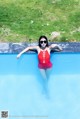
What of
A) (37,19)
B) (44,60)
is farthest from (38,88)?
(37,19)

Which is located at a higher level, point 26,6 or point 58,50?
point 26,6

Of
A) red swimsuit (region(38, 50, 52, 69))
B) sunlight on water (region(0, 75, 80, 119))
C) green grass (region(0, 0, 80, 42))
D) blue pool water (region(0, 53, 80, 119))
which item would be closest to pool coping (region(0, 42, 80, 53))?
blue pool water (region(0, 53, 80, 119))

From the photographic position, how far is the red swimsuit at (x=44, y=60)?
36.8 feet

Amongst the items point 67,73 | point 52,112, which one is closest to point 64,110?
point 52,112

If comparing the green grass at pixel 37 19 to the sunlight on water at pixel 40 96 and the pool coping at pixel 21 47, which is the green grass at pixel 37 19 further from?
the sunlight on water at pixel 40 96

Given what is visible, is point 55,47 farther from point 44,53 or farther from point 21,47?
point 21,47

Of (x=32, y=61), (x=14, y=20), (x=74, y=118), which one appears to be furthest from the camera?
(x=14, y=20)

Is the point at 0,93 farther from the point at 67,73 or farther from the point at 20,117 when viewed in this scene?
the point at 67,73

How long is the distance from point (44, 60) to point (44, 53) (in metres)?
0.17

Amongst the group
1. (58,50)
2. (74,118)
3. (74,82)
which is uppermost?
(58,50)

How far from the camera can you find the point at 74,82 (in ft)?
36.8

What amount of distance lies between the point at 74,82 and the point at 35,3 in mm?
3899

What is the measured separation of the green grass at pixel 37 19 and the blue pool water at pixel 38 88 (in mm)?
1516

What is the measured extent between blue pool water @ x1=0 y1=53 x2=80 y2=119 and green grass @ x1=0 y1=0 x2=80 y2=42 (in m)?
1.52
